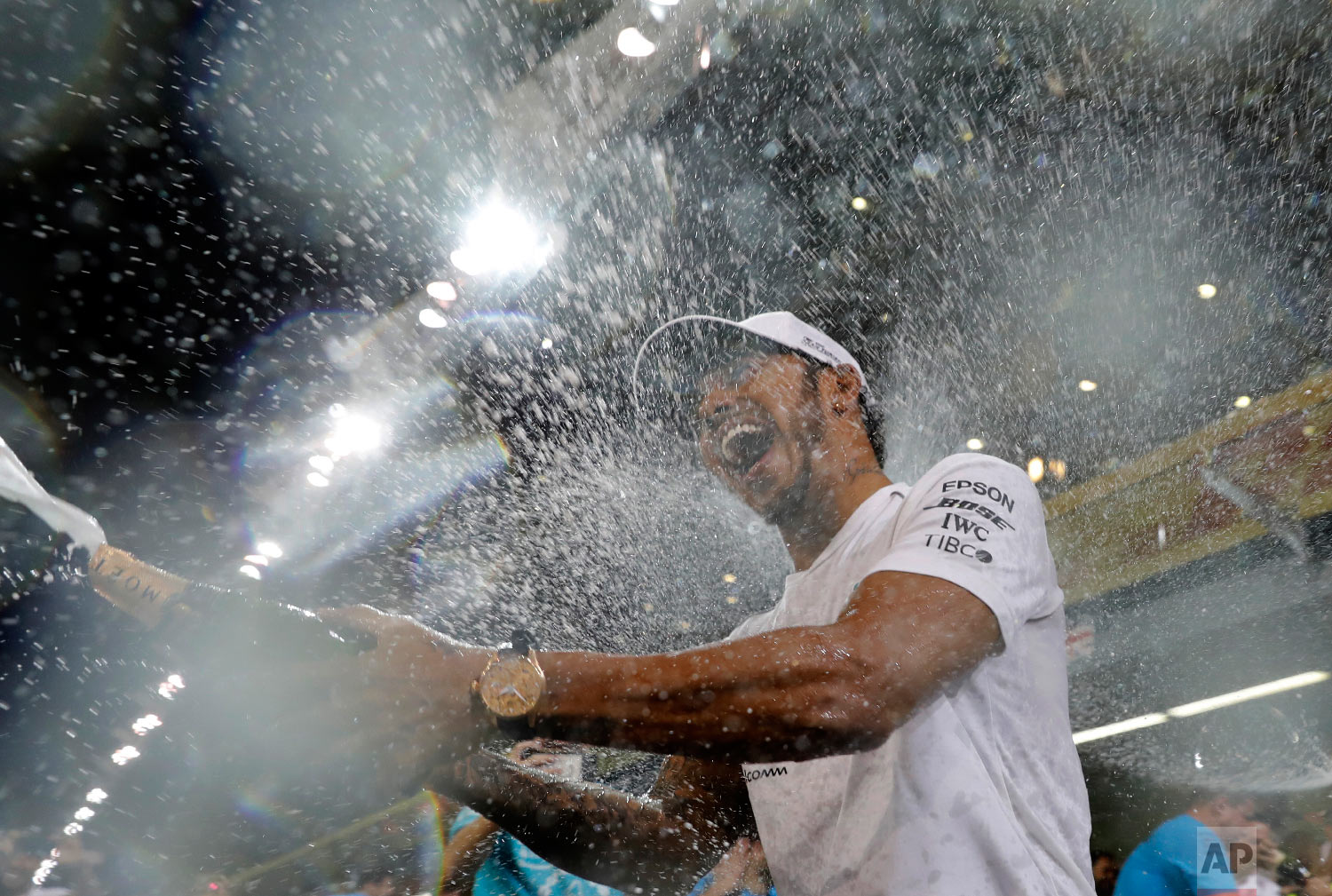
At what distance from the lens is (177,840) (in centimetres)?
834

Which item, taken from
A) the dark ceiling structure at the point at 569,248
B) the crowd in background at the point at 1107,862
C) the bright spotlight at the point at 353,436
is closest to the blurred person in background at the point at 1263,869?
the crowd in background at the point at 1107,862

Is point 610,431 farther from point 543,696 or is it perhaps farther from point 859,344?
point 543,696

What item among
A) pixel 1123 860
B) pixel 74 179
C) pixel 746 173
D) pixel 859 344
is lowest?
pixel 1123 860

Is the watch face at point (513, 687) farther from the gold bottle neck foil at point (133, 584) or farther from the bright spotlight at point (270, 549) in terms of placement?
the bright spotlight at point (270, 549)

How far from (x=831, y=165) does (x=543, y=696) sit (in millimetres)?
4576

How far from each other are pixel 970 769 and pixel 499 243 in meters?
4.45

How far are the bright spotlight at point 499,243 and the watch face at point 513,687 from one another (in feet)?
13.2

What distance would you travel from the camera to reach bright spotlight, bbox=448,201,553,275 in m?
4.67

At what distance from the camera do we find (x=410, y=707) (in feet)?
3.88

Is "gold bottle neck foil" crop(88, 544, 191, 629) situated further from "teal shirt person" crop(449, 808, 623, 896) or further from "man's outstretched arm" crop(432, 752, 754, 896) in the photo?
"teal shirt person" crop(449, 808, 623, 896)

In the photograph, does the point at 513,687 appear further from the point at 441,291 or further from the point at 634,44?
the point at 441,291

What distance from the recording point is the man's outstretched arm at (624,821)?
203 centimetres

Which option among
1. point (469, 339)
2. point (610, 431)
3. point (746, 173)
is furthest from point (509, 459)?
point (746, 173)

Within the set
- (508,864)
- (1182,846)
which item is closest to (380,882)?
(508,864)
